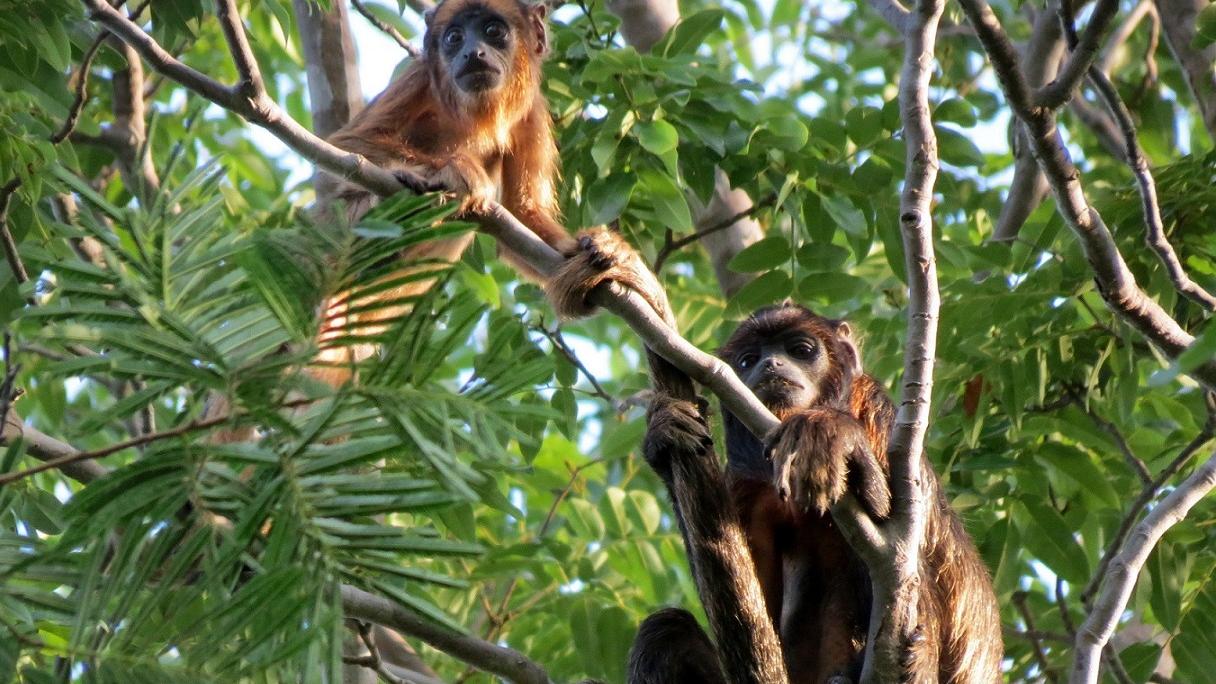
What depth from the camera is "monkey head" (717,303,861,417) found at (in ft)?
20.8

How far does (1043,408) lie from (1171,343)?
1542 millimetres

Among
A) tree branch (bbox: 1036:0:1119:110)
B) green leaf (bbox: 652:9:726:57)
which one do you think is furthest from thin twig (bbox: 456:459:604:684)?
tree branch (bbox: 1036:0:1119:110)

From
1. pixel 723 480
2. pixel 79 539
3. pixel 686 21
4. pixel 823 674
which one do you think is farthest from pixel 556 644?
pixel 79 539

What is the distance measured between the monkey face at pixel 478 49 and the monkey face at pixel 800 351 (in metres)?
2.14

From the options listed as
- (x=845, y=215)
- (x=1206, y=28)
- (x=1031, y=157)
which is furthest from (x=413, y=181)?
(x=1031, y=157)

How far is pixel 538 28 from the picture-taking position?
8484 mm

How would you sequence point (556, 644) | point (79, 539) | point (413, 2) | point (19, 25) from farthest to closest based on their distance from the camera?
point (413, 2) → point (556, 644) → point (19, 25) → point (79, 539)

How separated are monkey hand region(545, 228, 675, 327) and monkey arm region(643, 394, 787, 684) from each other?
0.46 meters

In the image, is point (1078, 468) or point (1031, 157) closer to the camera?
point (1078, 468)

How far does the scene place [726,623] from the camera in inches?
211

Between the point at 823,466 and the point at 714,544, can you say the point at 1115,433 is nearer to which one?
the point at 714,544

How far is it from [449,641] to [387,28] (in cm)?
443

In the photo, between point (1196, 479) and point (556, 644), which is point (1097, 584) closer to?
point (1196, 479)

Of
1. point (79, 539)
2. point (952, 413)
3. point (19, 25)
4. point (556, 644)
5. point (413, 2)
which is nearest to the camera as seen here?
point (79, 539)
